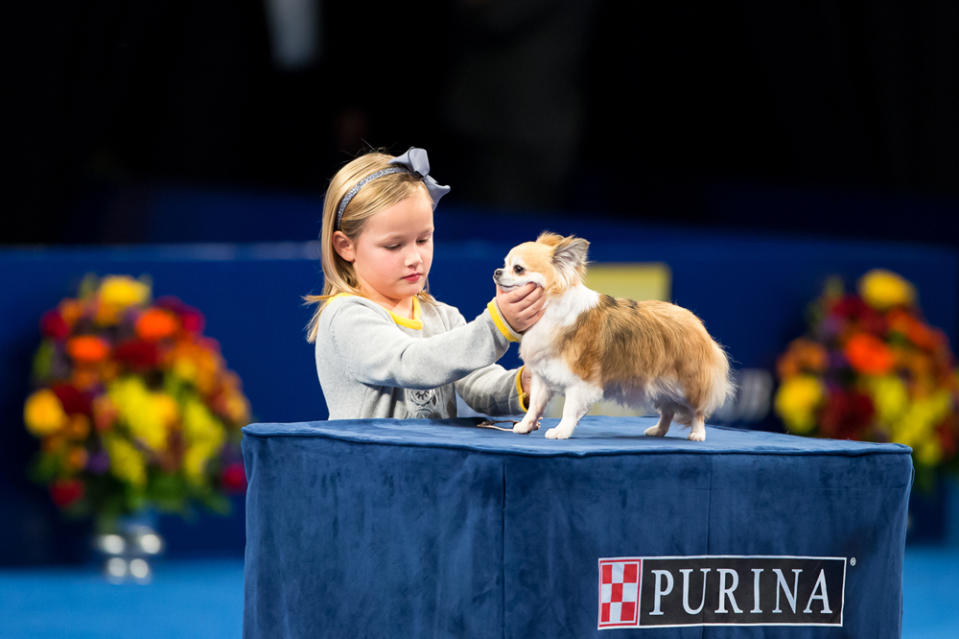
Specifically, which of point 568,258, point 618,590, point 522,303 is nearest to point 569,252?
point 568,258

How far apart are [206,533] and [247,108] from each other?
5635mm

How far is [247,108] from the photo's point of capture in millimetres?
10266

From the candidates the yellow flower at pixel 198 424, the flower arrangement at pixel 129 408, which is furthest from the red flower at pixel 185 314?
the yellow flower at pixel 198 424

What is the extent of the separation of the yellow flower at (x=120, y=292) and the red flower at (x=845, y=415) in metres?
2.52

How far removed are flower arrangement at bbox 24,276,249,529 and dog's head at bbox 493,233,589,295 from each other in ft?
8.98

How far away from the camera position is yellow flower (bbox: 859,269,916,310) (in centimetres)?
562

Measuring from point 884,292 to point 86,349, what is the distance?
9.71 feet

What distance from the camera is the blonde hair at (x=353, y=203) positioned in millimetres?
2641

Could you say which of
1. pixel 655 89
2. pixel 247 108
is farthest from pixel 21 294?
pixel 655 89

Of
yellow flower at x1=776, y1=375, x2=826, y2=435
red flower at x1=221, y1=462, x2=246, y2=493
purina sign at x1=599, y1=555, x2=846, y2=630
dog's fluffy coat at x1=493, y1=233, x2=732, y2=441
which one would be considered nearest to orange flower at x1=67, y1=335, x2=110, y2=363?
red flower at x1=221, y1=462, x2=246, y2=493

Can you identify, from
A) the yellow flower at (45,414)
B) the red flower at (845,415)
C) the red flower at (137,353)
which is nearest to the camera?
the yellow flower at (45,414)

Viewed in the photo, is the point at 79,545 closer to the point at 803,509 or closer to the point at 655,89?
the point at 803,509

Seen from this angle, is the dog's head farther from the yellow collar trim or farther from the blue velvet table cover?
the yellow collar trim

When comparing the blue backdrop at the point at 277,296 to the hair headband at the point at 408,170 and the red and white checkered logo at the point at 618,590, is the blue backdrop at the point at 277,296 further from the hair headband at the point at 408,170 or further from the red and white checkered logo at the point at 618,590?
the red and white checkered logo at the point at 618,590
